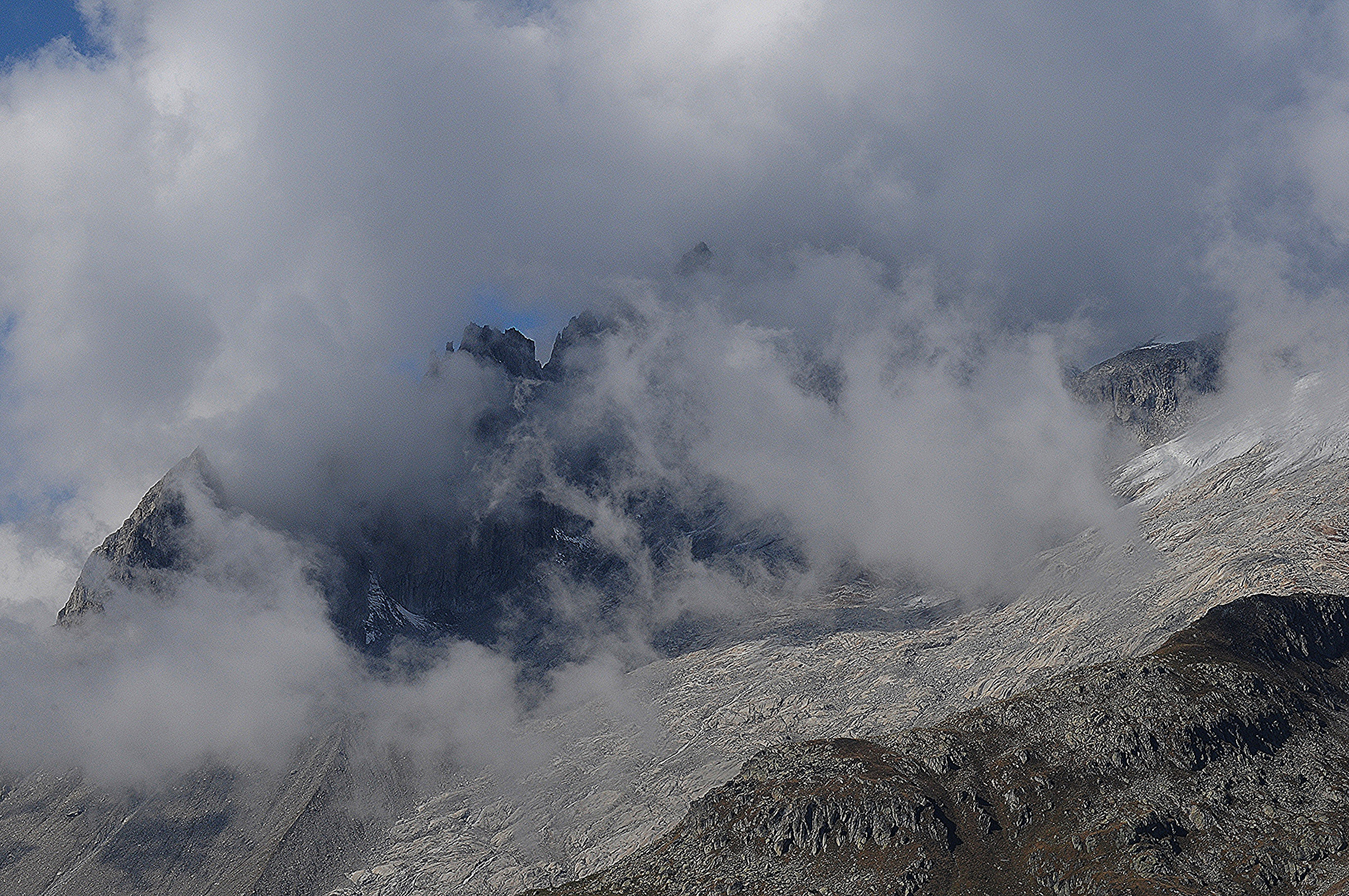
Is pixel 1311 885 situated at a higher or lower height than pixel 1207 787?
lower

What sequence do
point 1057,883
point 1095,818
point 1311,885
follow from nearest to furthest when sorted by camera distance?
point 1311,885
point 1057,883
point 1095,818

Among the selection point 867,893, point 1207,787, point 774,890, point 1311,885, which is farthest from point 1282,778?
point 774,890

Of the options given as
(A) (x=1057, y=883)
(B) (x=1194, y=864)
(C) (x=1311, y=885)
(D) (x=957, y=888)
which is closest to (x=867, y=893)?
(D) (x=957, y=888)

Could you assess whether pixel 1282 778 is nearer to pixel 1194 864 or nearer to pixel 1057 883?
pixel 1194 864

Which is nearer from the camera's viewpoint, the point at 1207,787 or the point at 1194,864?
the point at 1194,864

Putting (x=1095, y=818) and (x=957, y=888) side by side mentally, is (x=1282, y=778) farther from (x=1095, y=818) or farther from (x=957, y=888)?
(x=957, y=888)

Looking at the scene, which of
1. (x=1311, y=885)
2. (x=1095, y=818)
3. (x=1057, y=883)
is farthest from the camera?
(x=1095, y=818)

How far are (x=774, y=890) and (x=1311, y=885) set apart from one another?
90.8 meters

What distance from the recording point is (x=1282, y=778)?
199 m

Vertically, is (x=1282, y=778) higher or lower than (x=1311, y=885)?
higher

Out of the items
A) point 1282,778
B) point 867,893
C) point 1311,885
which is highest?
point 867,893

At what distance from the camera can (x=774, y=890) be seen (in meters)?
200

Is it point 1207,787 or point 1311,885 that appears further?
point 1207,787

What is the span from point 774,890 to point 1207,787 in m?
85.0
